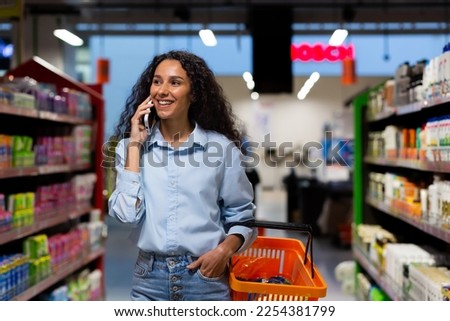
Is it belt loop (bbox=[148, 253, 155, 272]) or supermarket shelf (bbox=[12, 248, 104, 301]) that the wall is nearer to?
supermarket shelf (bbox=[12, 248, 104, 301])

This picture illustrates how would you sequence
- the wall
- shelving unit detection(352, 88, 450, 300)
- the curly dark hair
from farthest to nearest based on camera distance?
the wall < shelving unit detection(352, 88, 450, 300) < the curly dark hair

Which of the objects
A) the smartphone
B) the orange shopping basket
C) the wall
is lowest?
the orange shopping basket

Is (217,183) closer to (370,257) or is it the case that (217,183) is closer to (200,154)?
(200,154)

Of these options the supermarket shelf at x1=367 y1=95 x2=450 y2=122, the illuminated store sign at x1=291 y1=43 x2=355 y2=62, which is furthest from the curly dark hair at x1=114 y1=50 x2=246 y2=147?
the illuminated store sign at x1=291 y1=43 x2=355 y2=62

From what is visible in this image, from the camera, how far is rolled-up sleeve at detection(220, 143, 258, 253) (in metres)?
2.19

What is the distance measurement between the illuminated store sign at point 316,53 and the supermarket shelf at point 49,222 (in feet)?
18.2

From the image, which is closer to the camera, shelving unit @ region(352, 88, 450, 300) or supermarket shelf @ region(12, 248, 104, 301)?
shelving unit @ region(352, 88, 450, 300)

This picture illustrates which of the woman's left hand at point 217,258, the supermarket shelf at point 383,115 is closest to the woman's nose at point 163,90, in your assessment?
the woman's left hand at point 217,258

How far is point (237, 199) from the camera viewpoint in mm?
2211

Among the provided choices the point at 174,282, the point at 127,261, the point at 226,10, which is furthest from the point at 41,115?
the point at 226,10

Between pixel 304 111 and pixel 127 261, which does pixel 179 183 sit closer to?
pixel 127 261

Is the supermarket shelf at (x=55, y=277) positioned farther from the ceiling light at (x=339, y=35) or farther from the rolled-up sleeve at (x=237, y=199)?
the ceiling light at (x=339, y=35)
